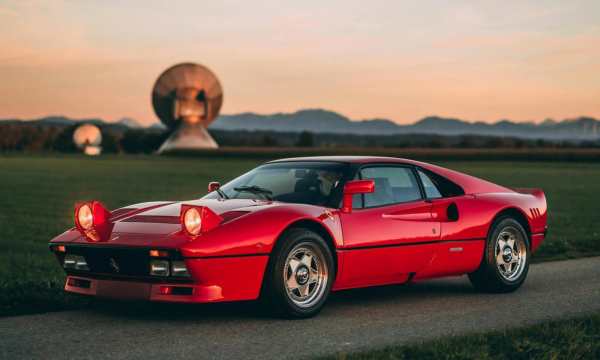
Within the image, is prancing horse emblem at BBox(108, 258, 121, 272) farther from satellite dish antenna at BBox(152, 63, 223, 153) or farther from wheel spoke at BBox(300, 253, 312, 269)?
satellite dish antenna at BBox(152, 63, 223, 153)

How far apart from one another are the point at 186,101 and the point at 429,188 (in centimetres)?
9411

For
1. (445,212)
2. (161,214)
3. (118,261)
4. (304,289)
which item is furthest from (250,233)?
(445,212)

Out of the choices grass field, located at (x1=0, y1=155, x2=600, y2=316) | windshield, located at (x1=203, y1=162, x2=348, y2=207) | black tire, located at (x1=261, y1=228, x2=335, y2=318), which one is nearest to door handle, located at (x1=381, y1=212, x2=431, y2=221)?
windshield, located at (x1=203, y1=162, x2=348, y2=207)

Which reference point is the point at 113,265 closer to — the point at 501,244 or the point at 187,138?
the point at 501,244

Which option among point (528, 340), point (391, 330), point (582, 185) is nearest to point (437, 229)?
point (391, 330)

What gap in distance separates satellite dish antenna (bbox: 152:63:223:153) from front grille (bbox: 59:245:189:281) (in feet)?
302

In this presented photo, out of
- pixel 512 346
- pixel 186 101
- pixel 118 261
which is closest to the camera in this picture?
pixel 512 346

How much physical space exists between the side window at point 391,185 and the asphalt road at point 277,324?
3.07 feet

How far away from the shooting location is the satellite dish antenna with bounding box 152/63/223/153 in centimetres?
9925

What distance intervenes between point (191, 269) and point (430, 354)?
72.0 inches

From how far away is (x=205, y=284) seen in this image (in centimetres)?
629

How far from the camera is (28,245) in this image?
13203mm

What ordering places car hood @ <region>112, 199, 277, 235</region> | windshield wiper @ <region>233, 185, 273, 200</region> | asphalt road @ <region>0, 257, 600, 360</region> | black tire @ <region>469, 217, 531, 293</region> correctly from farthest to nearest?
black tire @ <region>469, 217, 531, 293</region>
windshield wiper @ <region>233, 185, 273, 200</region>
car hood @ <region>112, 199, 277, 235</region>
asphalt road @ <region>0, 257, 600, 360</region>

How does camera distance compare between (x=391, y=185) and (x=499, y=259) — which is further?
(x=499, y=259)
